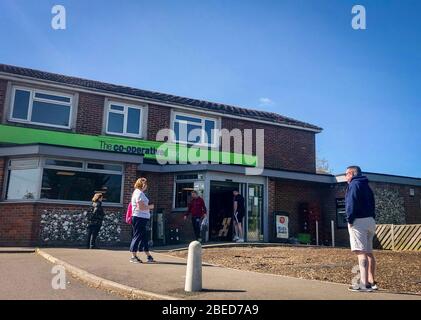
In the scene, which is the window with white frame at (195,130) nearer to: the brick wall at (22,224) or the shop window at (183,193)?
the shop window at (183,193)

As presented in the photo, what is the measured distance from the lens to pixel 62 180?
496 inches

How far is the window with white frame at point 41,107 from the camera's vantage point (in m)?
14.2

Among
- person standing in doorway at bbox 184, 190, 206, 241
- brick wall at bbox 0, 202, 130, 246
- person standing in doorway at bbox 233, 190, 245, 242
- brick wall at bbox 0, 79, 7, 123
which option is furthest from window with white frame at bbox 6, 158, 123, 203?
person standing in doorway at bbox 233, 190, 245, 242

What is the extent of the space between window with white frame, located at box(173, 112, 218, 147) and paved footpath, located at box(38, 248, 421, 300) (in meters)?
9.37

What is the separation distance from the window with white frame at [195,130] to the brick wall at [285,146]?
671 mm

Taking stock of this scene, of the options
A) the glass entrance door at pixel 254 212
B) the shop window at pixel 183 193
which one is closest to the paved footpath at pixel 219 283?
the shop window at pixel 183 193

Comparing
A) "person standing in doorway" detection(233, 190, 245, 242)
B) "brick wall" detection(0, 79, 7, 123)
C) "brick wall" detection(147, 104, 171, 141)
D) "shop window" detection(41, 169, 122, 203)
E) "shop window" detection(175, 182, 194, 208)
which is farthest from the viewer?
"brick wall" detection(147, 104, 171, 141)

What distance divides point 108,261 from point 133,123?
878 centimetres

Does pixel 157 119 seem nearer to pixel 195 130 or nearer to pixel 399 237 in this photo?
pixel 195 130

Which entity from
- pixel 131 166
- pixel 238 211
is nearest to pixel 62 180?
pixel 131 166

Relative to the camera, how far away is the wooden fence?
13008 mm

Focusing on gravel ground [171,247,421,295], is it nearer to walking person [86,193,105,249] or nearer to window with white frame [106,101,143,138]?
walking person [86,193,105,249]

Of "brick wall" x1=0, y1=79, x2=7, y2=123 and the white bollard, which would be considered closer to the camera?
the white bollard
